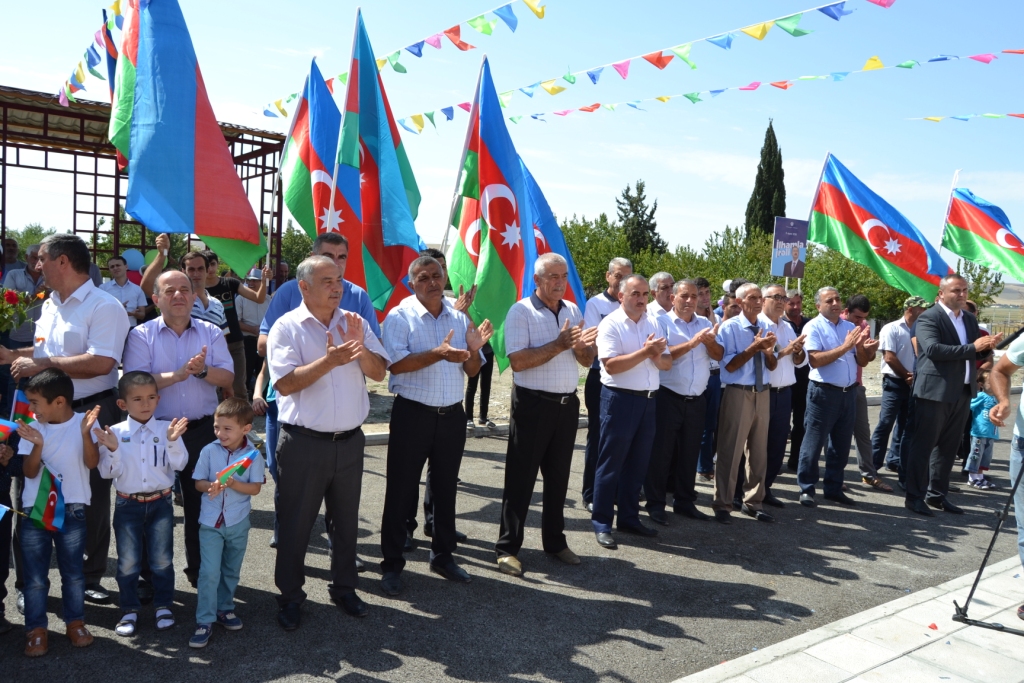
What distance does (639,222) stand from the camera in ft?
203

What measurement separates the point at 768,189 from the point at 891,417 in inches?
1993

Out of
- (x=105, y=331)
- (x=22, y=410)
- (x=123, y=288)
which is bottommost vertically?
(x=22, y=410)

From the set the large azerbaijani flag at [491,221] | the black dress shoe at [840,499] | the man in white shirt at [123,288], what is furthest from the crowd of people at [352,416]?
the man in white shirt at [123,288]

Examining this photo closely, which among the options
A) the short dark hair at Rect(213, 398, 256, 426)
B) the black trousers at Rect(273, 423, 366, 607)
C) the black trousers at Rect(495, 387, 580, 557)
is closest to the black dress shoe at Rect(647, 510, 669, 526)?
the black trousers at Rect(495, 387, 580, 557)

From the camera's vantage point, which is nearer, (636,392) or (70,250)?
(70,250)

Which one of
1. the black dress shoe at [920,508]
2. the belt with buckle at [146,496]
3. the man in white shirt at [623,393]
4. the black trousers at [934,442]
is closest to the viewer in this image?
the belt with buckle at [146,496]

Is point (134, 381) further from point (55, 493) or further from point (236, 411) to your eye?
point (55, 493)

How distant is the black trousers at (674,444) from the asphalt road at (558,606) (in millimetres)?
272

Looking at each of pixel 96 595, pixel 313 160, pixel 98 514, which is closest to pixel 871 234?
pixel 313 160

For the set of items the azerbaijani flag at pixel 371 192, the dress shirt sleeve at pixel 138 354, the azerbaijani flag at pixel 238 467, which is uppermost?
the azerbaijani flag at pixel 371 192

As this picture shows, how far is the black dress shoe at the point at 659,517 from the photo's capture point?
6.68 metres

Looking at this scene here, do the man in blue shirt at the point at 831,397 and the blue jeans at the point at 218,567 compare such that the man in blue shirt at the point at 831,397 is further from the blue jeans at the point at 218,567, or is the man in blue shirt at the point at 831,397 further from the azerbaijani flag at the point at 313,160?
the blue jeans at the point at 218,567

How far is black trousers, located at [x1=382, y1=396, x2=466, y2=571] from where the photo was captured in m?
4.94

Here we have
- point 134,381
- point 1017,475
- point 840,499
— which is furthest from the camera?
point 840,499
